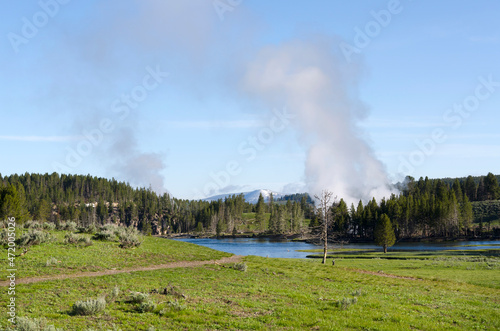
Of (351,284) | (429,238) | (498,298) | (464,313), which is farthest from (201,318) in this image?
(429,238)

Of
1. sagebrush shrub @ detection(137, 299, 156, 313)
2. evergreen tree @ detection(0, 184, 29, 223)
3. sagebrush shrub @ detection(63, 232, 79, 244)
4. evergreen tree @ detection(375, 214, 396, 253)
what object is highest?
evergreen tree @ detection(0, 184, 29, 223)

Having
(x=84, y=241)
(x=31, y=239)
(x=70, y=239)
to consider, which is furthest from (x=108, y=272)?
(x=70, y=239)

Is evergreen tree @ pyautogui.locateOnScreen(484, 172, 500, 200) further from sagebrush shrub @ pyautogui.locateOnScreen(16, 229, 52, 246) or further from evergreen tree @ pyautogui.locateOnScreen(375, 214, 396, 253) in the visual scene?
sagebrush shrub @ pyautogui.locateOnScreen(16, 229, 52, 246)

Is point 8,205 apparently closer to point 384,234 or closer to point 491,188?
point 384,234

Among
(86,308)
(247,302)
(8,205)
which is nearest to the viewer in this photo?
(86,308)

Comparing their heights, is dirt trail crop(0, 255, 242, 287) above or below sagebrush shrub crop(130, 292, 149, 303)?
below

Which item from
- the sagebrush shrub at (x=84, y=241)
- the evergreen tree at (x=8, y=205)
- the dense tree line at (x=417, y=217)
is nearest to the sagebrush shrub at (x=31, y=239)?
the sagebrush shrub at (x=84, y=241)

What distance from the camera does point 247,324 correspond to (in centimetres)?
1451

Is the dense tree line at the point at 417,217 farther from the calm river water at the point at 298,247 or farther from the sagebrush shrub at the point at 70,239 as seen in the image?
the sagebrush shrub at the point at 70,239

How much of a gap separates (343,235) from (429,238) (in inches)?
1344

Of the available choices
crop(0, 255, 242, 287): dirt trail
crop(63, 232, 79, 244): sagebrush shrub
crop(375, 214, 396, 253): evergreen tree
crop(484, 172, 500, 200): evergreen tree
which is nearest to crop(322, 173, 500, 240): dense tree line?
crop(484, 172, 500, 200): evergreen tree

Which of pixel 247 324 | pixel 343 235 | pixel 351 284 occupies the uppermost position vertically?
pixel 247 324

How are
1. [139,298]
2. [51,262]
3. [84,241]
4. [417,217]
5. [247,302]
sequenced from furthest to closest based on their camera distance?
[417,217]
[84,241]
[51,262]
[247,302]
[139,298]

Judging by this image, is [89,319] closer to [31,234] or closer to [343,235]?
[31,234]
